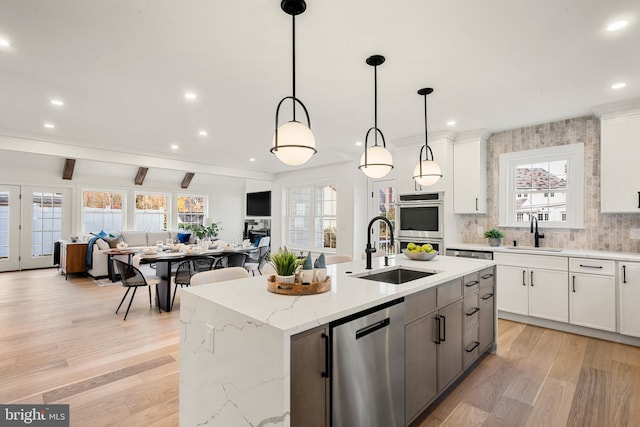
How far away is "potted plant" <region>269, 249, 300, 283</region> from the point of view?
1.74 meters

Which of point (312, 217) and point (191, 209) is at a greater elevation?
point (191, 209)

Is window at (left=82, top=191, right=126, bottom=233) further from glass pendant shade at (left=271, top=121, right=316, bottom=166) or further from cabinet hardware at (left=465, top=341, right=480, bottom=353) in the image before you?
cabinet hardware at (left=465, top=341, right=480, bottom=353)

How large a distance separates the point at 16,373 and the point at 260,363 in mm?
2700

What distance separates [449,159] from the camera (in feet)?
15.0

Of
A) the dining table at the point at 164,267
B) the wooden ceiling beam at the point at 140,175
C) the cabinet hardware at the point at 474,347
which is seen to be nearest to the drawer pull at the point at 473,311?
the cabinet hardware at the point at 474,347

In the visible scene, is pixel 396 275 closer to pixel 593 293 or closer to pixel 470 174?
pixel 593 293

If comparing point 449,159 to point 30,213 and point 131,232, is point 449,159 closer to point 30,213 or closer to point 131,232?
point 131,232

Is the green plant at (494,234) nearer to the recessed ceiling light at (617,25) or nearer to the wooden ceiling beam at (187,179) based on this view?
the recessed ceiling light at (617,25)

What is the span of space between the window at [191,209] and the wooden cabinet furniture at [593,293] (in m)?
9.67

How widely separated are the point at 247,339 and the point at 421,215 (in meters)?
3.87

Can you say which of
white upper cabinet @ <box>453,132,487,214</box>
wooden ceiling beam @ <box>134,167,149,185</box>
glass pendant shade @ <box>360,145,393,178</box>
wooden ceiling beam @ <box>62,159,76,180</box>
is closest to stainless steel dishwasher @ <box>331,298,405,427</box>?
glass pendant shade @ <box>360,145,393,178</box>

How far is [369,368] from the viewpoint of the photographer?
154 centimetres

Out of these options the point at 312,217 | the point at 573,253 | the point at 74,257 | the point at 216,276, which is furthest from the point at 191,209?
the point at 573,253

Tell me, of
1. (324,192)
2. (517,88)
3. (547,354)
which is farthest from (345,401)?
(324,192)
